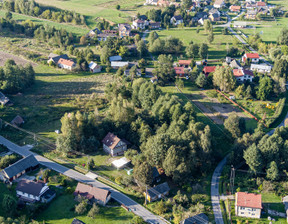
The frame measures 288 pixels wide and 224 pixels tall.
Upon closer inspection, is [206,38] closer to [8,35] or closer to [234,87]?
[234,87]

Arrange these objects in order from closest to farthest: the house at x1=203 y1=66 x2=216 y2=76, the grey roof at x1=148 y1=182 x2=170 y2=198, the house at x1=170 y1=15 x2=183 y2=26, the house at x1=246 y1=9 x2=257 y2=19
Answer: the grey roof at x1=148 y1=182 x2=170 y2=198
the house at x1=203 y1=66 x2=216 y2=76
the house at x1=170 y1=15 x2=183 y2=26
the house at x1=246 y1=9 x2=257 y2=19

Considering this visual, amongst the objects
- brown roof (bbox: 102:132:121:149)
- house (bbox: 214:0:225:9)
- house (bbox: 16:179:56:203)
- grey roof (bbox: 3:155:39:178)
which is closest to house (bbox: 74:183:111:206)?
house (bbox: 16:179:56:203)

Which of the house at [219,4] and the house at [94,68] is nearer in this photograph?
the house at [94,68]

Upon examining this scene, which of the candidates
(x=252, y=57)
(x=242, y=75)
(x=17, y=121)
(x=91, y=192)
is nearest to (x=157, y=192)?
(x=91, y=192)

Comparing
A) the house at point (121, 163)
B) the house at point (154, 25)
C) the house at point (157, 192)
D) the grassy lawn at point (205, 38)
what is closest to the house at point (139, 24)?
the house at point (154, 25)

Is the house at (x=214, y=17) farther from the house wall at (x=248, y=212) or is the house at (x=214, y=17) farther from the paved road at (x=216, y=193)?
the house wall at (x=248, y=212)

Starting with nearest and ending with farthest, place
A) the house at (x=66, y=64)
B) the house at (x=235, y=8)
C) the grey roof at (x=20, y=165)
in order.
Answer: the grey roof at (x=20, y=165) → the house at (x=66, y=64) → the house at (x=235, y=8)

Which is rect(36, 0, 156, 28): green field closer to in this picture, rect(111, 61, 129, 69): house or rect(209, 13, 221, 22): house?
rect(209, 13, 221, 22): house

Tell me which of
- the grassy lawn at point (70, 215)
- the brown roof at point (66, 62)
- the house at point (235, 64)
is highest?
the house at point (235, 64)
